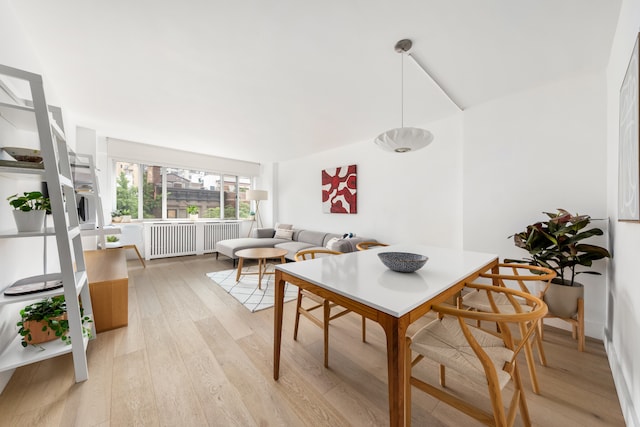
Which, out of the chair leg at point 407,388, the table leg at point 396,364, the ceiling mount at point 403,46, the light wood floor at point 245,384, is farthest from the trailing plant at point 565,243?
the ceiling mount at point 403,46

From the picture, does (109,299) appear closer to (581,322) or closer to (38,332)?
(38,332)

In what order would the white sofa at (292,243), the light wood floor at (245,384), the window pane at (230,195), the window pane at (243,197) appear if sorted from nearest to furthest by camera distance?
the light wood floor at (245,384) < the white sofa at (292,243) < the window pane at (230,195) < the window pane at (243,197)

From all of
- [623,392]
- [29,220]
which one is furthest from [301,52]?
[623,392]

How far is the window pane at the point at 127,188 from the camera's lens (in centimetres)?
465

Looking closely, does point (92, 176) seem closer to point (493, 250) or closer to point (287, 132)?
point (287, 132)

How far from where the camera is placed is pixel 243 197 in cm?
634

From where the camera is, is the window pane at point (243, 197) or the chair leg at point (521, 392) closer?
the chair leg at point (521, 392)

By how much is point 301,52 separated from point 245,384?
2.42 meters

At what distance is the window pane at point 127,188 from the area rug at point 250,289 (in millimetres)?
2540

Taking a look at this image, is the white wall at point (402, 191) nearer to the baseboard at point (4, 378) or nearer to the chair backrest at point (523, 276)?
the chair backrest at point (523, 276)

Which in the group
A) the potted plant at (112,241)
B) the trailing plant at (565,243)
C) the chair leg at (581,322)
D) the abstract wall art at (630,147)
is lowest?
the chair leg at (581,322)

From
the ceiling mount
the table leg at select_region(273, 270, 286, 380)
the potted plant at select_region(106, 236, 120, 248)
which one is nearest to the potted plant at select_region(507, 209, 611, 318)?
the ceiling mount

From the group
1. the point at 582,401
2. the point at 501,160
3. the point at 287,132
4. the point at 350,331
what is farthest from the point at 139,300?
the point at 501,160

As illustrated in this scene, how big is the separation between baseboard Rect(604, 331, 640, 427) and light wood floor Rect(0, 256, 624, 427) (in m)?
0.04
